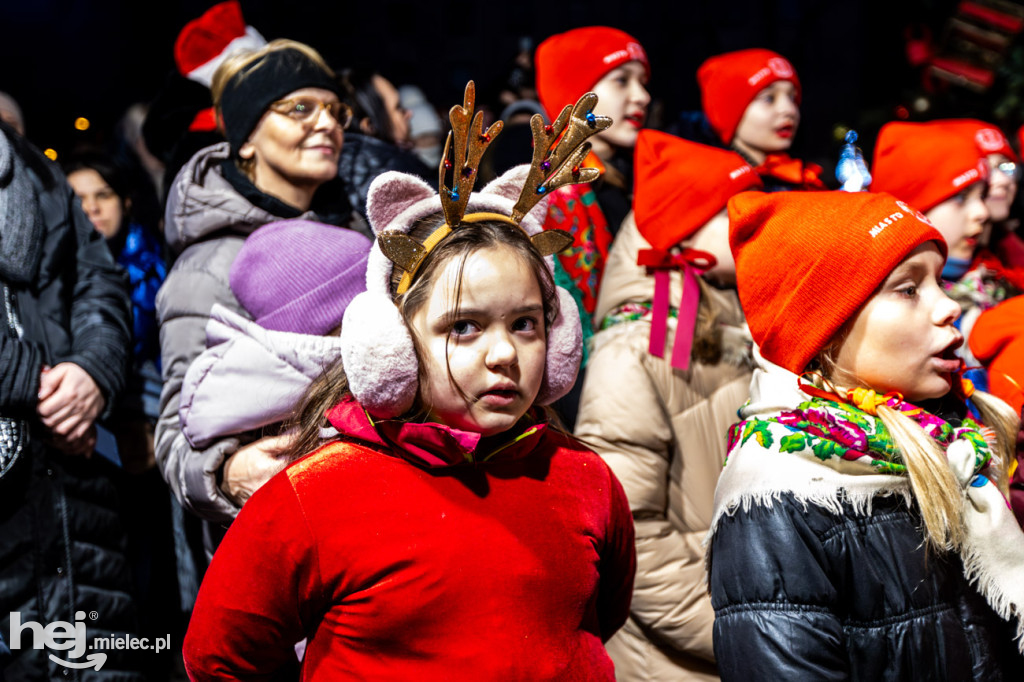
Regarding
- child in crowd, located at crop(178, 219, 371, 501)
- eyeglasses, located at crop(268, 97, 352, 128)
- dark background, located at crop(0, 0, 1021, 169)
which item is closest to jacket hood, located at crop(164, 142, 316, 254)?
eyeglasses, located at crop(268, 97, 352, 128)

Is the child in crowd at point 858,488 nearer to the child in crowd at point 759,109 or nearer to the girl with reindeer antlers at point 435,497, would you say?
the girl with reindeer antlers at point 435,497

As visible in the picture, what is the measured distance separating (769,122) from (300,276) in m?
2.40

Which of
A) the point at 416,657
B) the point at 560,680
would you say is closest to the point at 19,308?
the point at 416,657

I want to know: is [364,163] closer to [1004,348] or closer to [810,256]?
[810,256]

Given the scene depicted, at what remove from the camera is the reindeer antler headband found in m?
1.77

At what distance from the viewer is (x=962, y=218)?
12.0ft

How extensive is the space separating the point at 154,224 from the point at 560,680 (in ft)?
12.2

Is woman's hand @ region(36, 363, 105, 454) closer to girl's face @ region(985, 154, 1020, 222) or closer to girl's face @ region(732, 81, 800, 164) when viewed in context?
girl's face @ region(732, 81, 800, 164)

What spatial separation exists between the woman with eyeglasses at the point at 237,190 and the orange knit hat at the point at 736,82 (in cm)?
173

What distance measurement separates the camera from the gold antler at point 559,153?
6.07 feet

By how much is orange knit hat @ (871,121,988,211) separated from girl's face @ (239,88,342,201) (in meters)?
2.13

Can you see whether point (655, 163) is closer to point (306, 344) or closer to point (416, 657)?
point (306, 344)

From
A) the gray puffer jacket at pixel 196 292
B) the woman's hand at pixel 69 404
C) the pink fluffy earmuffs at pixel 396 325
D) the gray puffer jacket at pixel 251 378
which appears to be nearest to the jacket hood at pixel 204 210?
the gray puffer jacket at pixel 196 292

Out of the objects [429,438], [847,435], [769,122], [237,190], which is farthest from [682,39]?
[429,438]
